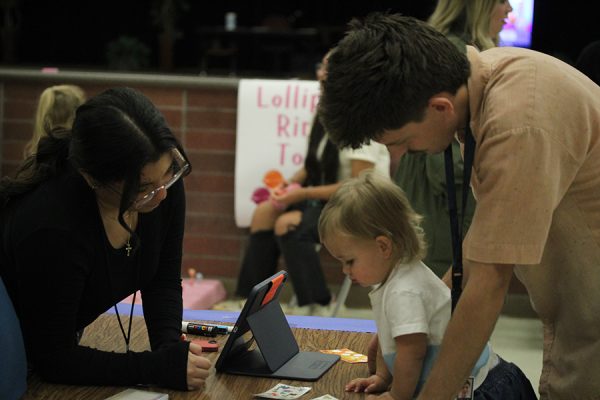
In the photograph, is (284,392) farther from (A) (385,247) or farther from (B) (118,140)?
(B) (118,140)

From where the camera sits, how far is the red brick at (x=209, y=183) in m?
5.18

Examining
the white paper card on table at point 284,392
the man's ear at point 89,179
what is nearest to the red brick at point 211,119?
the man's ear at point 89,179

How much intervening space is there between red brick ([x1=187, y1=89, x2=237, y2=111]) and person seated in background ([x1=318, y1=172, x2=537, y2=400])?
10.8ft

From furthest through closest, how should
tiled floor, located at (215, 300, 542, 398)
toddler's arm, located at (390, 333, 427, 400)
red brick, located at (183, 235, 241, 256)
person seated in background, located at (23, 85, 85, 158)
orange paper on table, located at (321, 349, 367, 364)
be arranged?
red brick, located at (183, 235, 241, 256) → tiled floor, located at (215, 300, 542, 398) → person seated in background, located at (23, 85, 85, 158) → orange paper on table, located at (321, 349, 367, 364) → toddler's arm, located at (390, 333, 427, 400)

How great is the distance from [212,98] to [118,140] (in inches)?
131

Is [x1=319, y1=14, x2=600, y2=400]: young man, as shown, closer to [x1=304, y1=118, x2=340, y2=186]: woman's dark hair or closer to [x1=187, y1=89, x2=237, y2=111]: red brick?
[x1=304, y1=118, x2=340, y2=186]: woman's dark hair

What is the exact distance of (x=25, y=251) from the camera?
1.85 metres

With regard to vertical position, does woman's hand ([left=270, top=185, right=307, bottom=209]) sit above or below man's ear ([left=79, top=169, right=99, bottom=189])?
below

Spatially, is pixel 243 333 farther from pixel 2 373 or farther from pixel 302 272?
pixel 302 272

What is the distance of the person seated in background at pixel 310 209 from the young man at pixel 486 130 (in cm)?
275

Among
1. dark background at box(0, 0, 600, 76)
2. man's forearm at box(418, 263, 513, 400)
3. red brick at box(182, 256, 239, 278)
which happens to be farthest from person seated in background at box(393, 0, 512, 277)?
dark background at box(0, 0, 600, 76)

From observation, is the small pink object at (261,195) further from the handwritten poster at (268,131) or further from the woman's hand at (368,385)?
the woman's hand at (368,385)

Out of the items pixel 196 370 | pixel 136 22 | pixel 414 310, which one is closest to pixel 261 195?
pixel 196 370

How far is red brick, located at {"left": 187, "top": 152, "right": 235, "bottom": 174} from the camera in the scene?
517 centimetres
